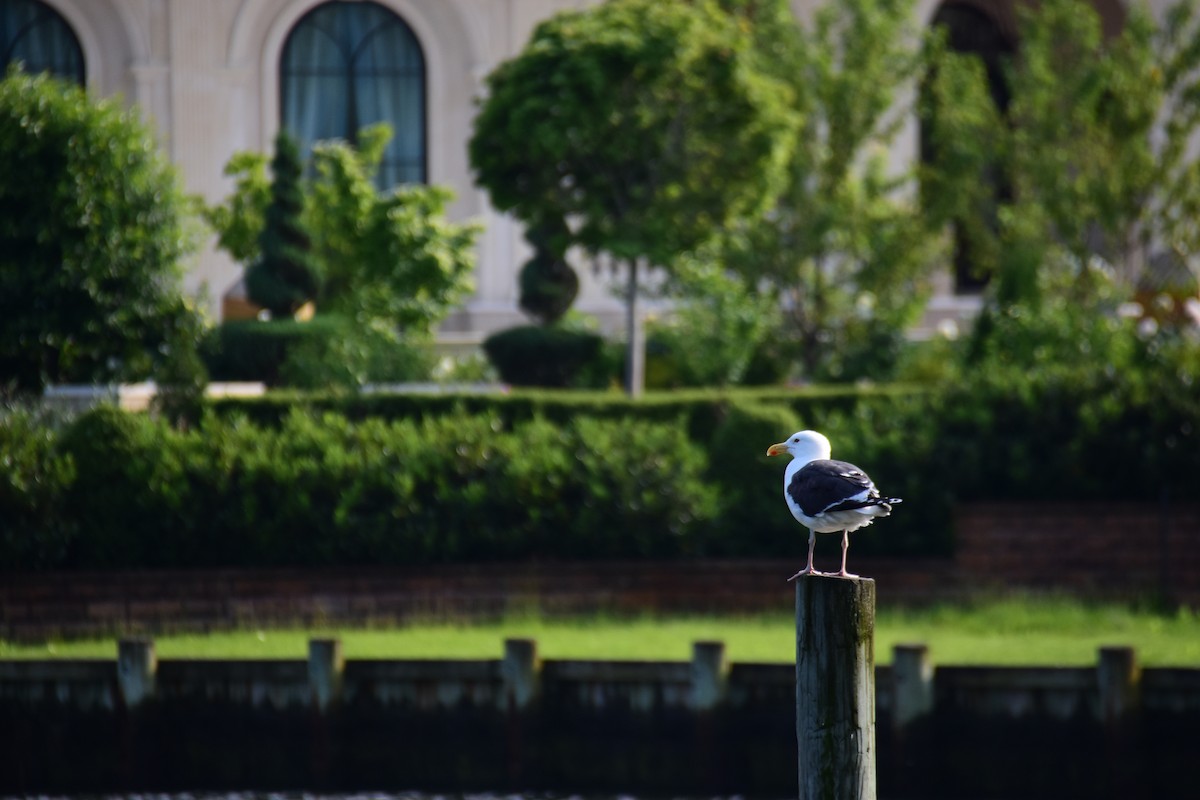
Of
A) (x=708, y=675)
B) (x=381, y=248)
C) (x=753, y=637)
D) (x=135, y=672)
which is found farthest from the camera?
(x=381, y=248)

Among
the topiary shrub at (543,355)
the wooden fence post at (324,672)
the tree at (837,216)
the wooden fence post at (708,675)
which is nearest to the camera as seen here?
the wooden fence post at (708,675)

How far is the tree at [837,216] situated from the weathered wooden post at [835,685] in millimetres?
20830

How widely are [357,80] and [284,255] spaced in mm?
10567

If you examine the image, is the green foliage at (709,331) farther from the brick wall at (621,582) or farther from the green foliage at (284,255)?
the brick wall at (621,582)

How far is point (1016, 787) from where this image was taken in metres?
15.1

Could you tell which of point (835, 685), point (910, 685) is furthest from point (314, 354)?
point (835, 685)

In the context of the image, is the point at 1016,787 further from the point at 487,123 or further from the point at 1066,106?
the point at 1066,106

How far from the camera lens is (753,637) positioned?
1752 cm

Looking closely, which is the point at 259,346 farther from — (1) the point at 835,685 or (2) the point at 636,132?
(1) the point at 835,685

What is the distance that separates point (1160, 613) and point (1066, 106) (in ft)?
46.9

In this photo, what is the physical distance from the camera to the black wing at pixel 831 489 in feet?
28.0

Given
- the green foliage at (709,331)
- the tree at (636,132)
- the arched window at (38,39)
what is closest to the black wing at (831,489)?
the tree at (636,132)

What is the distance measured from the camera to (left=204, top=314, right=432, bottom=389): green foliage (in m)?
24.1

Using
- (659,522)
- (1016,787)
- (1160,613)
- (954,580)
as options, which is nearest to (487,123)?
(659,522)
